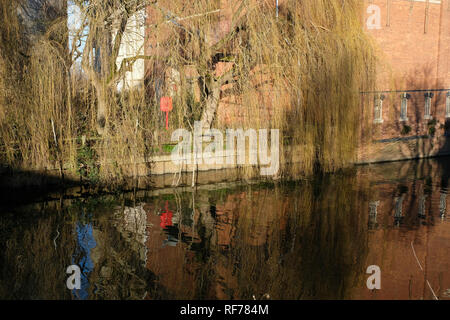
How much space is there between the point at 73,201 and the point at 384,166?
409 inches

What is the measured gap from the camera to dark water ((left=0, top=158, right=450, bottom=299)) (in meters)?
6.00

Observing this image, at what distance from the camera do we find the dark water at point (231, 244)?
19.7 ft

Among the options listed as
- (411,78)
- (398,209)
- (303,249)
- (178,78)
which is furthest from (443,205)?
(411,78)

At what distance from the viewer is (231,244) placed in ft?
25.5

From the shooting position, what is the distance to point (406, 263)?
6969 millimetres

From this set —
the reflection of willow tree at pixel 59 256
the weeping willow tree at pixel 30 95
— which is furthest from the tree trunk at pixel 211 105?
the reflection of willow tree at pixel 59 256

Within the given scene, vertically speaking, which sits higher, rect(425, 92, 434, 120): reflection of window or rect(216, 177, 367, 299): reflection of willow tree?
rect(425, 92, 434, 120): reflection of window

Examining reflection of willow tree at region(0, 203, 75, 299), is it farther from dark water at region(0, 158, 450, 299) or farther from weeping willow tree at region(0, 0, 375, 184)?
→ weeping willow tree at region(0, 0, 375, 184)

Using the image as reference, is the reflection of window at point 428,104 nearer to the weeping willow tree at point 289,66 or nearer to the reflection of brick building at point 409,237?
the reflection of brick building at point 409,237

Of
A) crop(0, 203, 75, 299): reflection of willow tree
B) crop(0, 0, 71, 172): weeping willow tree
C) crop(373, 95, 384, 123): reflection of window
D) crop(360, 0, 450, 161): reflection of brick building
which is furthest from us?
crop(373, 95, 384, 123): reflection of window

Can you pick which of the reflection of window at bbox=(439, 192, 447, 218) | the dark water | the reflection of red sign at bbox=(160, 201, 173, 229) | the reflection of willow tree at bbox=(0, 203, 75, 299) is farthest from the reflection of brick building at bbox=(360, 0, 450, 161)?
the reflection of willow tree at bbox=(0, 203, 75, 299)

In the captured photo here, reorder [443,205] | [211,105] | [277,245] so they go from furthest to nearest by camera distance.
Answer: [211,105] < [443,205] < [277,245]

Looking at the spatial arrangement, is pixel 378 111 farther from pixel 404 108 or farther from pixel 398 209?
pixel 398 209
